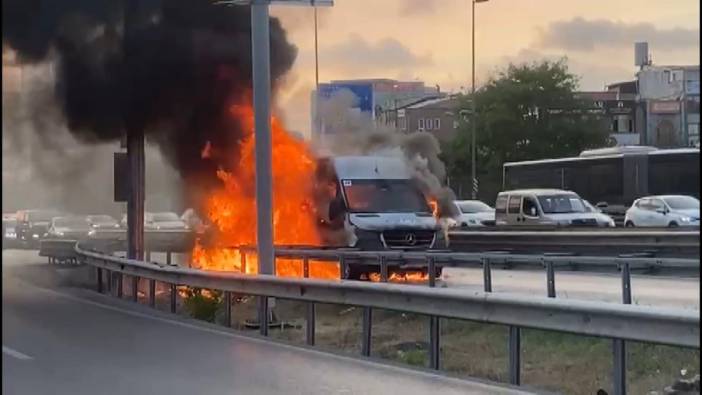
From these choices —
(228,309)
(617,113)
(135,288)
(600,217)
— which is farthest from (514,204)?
(228,309)

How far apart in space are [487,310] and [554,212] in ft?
77.7

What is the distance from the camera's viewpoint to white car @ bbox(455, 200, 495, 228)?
35769 mm

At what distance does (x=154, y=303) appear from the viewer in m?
16.9

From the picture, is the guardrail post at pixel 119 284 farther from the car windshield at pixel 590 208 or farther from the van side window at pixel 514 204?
the van side window at pixel 514 204

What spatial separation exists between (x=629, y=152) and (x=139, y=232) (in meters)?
12.4

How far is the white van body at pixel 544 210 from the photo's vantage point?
1236 inches

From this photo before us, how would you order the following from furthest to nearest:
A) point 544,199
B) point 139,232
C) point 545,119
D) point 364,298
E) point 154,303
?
point 545,119, point 544,199, point 139,232, point 154,303, point 364,298

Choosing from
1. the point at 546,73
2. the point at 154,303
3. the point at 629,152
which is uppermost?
the point at 546,73

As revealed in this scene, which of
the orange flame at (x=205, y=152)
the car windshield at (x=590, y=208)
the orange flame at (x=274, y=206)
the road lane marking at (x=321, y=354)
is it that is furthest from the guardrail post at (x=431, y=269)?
the car windshield at (x=590, y=208)

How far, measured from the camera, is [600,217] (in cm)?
3155

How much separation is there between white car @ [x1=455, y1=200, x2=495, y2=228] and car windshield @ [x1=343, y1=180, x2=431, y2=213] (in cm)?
1267

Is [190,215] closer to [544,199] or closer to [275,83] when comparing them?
[275,83]

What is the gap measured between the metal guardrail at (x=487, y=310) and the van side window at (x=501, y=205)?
2120 cm

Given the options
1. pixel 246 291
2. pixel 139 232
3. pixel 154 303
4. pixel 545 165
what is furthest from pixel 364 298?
pixel 545 165
